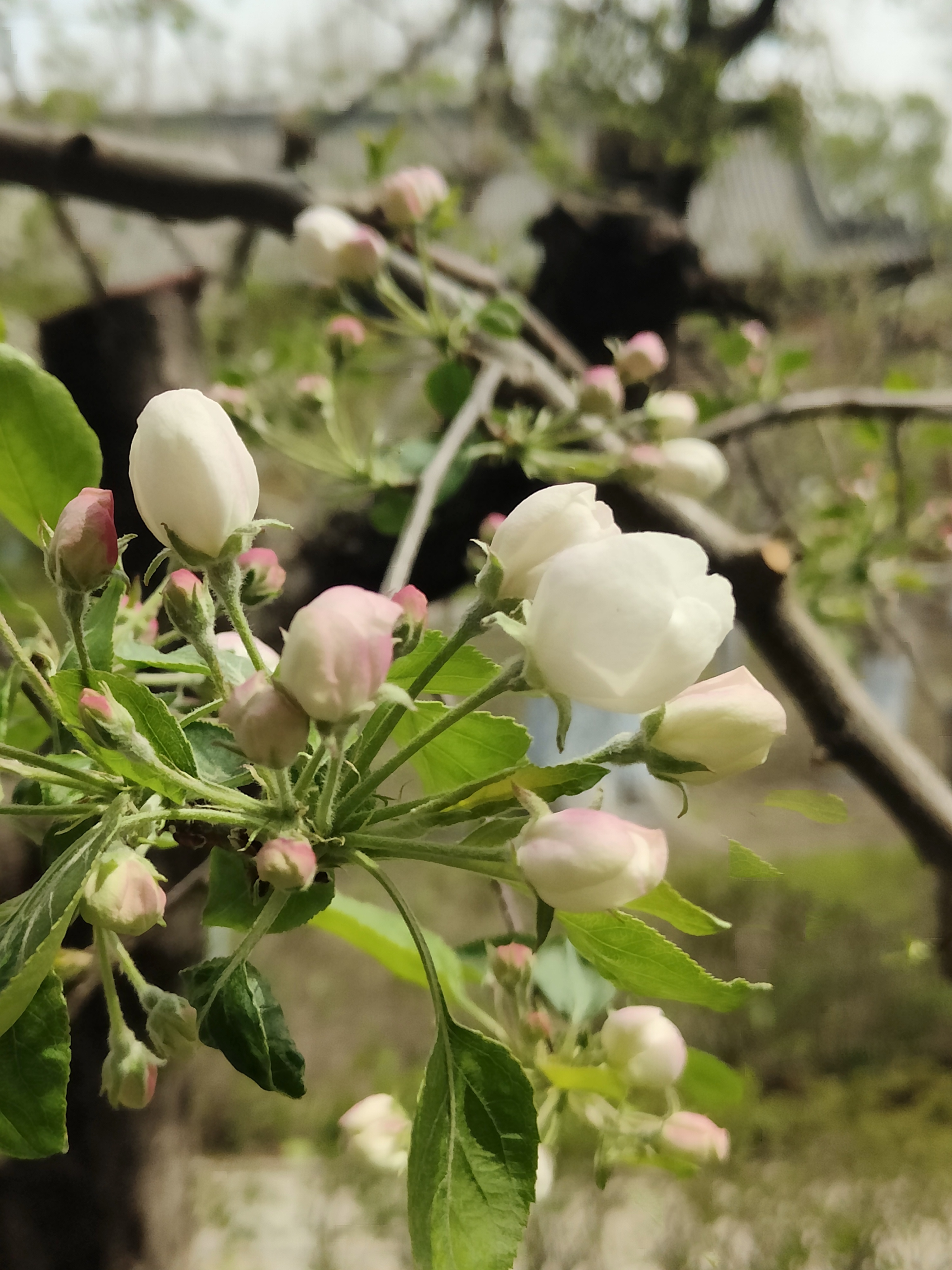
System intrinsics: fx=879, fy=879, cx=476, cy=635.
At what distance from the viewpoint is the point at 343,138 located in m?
2.21

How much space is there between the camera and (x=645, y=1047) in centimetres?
32

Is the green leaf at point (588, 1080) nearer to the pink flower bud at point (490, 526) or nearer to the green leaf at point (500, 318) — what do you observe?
the pink flower bud at point (490, 526)

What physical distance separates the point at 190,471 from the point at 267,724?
6 cm

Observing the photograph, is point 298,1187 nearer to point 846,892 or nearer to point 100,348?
point 846,892

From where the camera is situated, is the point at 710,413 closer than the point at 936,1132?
Yes

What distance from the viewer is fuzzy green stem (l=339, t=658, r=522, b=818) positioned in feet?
0.60

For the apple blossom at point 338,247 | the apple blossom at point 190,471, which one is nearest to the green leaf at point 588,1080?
the apple blossom at point 190,471

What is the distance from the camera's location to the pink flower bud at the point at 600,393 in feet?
1.63

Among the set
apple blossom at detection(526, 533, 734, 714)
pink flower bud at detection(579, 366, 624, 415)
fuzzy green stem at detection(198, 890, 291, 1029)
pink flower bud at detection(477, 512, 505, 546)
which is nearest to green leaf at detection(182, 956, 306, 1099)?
fuzzy green stem at detection(198, 890, 291, 1029)

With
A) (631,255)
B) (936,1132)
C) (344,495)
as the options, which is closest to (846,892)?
(936,1132)

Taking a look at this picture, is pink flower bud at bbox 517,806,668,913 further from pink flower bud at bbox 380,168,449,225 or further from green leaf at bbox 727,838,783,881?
pink flower bud at bbox 380,168,449,225

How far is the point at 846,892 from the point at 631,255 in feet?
3.69

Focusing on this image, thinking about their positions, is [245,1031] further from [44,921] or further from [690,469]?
[690,469]

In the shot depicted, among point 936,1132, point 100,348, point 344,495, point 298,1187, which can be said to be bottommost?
point 298,1187
